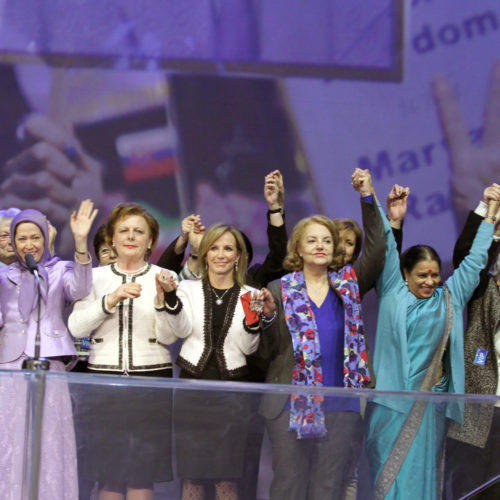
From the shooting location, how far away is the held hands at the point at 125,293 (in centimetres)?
297

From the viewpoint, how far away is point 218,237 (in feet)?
10.5

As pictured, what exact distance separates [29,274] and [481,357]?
1893mm

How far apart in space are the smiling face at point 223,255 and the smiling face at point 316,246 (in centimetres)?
27

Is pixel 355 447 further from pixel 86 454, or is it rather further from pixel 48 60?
pixel 48 60

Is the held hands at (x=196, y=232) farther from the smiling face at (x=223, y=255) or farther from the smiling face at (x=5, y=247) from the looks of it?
the smiling face at (x=5, y=247)

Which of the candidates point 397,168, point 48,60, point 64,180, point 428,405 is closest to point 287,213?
point 397,168

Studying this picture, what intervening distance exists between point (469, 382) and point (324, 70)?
6.42 feet

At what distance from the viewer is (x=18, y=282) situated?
3174mm

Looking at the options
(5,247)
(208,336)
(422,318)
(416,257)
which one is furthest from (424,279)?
(5,247)

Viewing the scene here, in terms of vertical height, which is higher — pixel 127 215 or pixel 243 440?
pixel 127 215

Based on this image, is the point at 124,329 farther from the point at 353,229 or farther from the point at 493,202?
the point at 493,202

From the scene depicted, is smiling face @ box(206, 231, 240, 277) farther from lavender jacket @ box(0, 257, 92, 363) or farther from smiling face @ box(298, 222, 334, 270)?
lavender jacket @ box(0, 257, 92, 363)

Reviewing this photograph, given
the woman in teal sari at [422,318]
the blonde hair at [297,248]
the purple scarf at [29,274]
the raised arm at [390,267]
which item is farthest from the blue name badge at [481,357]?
the purple scarf at [29,274]

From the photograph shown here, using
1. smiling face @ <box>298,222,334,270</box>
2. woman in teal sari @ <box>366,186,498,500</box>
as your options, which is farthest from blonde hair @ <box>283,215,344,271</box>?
woman in teal sari @ <box>366,186,498,500</box>
